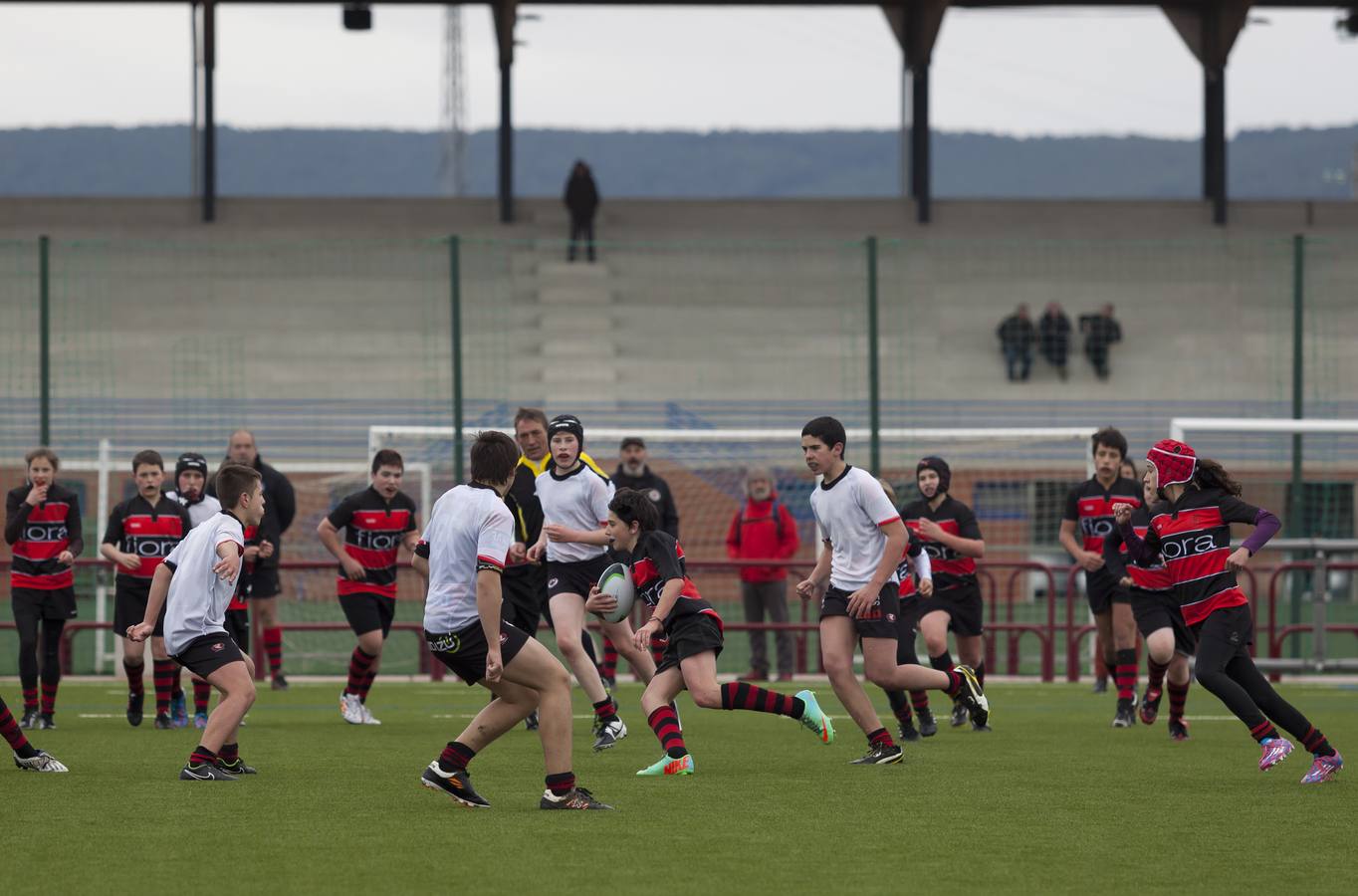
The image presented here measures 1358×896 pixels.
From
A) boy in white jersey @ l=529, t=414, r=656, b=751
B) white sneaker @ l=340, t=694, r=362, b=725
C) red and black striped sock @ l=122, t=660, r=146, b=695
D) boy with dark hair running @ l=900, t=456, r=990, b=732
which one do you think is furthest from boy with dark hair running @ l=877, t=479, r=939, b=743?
red and black striped sock @ l=122, t=660, r=146, b=695

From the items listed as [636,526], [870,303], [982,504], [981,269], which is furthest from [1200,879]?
[981,269]

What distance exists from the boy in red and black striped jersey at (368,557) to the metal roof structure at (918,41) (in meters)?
16.7

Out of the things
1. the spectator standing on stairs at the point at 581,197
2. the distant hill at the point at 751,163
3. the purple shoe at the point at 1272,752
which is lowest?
the purple shoe at the point at 1272,752

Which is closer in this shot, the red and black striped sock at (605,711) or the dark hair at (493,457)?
the dark hair at (493,457)

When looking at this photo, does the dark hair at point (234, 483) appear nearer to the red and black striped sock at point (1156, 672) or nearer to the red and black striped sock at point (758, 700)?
the red and black striped sock at point (758, 700)

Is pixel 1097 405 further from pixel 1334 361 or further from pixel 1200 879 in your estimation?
pixel 1200 879

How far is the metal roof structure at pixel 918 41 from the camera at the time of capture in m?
28.2

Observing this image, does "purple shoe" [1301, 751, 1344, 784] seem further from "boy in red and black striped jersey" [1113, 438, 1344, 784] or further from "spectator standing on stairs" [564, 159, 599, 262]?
"spectator standing on stairs" [564, 159, 599, 262]

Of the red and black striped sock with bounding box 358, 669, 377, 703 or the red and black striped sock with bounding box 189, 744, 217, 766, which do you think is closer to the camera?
the red and black striped sock with bounding box 189, 744, 217, 766

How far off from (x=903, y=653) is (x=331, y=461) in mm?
10566

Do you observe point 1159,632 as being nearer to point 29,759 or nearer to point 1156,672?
point 1156,672

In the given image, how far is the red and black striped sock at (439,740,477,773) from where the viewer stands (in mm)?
7746

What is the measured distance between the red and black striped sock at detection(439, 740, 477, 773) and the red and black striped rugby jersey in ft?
15.8

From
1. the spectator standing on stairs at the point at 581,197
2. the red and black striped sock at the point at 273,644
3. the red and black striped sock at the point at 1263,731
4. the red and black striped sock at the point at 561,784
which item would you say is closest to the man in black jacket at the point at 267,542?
the red and black striped sock at the point at 273,644
